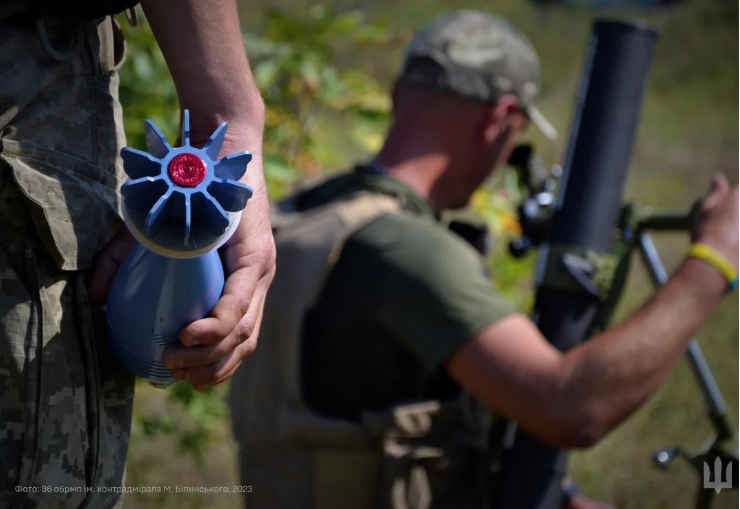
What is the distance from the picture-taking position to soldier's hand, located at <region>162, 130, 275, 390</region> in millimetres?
1272

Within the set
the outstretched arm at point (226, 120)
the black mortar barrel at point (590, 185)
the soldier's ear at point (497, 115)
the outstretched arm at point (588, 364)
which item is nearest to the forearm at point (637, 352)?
the outstretched arm at point (588, 364)

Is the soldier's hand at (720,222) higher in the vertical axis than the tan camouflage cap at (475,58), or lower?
lower

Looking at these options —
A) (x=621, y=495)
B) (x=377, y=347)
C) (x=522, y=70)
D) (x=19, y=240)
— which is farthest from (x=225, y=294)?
(x=621, y=495)

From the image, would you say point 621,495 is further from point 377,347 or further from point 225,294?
point 225,294

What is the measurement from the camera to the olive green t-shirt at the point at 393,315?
8.05 ft

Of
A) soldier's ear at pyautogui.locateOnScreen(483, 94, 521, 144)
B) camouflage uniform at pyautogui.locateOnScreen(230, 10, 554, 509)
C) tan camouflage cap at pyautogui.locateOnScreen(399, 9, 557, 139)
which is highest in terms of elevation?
tan camouflage cap at pyautogui.locateOnScreen(399, 9, 557, 139)

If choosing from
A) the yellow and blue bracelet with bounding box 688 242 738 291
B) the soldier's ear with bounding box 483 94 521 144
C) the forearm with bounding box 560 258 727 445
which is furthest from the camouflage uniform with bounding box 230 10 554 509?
the yellow and blue bracelet with bounding box 688 242 738 291

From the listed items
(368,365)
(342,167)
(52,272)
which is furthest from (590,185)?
(342,167)

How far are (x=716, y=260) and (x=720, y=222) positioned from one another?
0.09 metres

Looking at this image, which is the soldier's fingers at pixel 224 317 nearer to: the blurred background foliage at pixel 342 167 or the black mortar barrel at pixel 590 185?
the black mortar barrel at pixel 590 185

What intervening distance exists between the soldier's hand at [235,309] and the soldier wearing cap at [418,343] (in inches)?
44.7

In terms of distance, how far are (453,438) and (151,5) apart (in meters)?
1.52

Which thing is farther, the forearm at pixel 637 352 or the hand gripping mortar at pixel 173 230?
the forearm at pixel 637 352

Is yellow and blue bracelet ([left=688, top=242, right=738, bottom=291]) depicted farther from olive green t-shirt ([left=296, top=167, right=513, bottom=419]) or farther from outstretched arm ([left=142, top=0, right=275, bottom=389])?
outstretched arm ([left=142, top=0, right=275, bottom=389])
